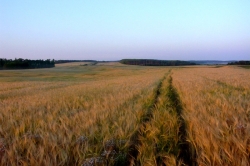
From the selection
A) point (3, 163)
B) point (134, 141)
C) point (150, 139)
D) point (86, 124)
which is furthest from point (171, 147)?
point (3, 163)

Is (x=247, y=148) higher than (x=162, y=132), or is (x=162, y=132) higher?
(x=247, y=148)

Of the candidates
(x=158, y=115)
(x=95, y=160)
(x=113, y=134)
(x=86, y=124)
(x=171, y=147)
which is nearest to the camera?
(x=95, y=160)

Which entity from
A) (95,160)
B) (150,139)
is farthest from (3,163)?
(150,139)

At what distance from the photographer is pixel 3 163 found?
2311 millimetres

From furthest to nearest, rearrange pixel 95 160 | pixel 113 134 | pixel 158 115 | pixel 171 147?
pixel 158 115 → pixel 113 134 → pixel 171 147 → pixel 95 160

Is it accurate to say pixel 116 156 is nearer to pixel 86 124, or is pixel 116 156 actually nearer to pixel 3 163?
pixel 86 124

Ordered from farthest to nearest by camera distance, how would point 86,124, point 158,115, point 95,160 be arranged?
point 158,115 → point 86,124 → point 95,160

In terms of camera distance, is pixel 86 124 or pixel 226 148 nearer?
pixel 226 148

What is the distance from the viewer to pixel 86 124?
3.61 m

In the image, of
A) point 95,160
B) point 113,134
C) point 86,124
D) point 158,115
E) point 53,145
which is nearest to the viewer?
point 95,160

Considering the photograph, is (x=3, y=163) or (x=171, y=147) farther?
(x=171, y=147)

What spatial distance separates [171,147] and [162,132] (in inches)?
25.1

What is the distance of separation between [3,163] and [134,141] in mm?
1809

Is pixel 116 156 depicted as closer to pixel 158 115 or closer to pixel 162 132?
pixel 162 132
